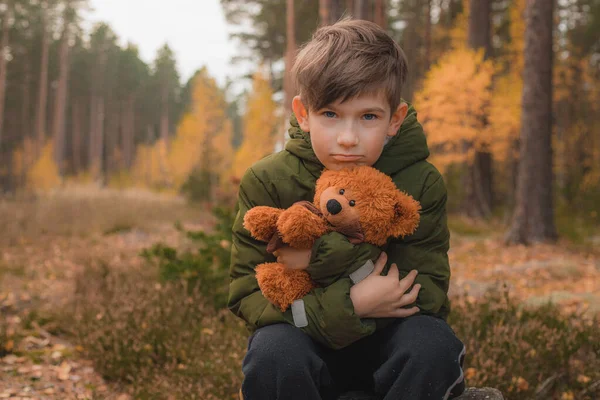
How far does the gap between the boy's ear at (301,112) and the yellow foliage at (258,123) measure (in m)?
16.6

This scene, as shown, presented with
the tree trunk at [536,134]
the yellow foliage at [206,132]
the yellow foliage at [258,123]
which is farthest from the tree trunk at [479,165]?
the yellow foliage at [206,132]

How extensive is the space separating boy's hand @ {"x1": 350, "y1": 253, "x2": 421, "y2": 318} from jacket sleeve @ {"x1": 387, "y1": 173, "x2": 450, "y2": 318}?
0.06 metres

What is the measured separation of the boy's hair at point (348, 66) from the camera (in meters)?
1.78

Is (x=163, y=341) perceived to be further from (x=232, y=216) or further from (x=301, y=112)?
(x=301, y=112)

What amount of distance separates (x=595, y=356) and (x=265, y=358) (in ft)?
8.01

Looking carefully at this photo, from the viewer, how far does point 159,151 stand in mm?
43156

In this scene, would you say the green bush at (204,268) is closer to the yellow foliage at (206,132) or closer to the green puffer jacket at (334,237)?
the green puffer jacket at (334,237)

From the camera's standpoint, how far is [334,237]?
175 cm

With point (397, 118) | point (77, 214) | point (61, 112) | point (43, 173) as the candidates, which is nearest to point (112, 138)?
point (43, 173)

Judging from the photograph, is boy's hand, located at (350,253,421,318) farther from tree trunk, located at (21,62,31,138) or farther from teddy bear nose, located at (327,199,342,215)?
tree trunk, located at (21,62,31,138)

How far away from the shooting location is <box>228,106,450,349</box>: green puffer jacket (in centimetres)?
178

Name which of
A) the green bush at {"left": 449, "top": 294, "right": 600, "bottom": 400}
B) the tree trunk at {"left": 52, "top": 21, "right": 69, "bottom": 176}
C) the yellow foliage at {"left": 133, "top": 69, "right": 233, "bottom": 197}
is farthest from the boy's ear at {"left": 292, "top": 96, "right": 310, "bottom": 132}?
the tree trunk at {"left": 52, "top": 21, "right": 69, "bottom": 176}

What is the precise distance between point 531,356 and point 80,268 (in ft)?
14.9

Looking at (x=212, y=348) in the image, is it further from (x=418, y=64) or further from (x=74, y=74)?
(x=74, y=74)
